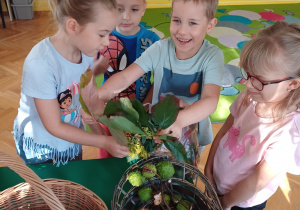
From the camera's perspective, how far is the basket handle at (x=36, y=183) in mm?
589

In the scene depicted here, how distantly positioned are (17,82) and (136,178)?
219 cm

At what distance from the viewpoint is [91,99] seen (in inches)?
27.5

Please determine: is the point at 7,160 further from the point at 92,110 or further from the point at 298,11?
the point at 298,11

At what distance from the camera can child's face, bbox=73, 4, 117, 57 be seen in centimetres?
90

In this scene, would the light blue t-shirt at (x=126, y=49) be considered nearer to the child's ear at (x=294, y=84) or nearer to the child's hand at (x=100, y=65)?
the child's hand at (x=100, y=65)

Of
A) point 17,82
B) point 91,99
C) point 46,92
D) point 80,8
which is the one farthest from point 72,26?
point 17,82

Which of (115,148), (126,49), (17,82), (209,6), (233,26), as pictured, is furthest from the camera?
(233,26)

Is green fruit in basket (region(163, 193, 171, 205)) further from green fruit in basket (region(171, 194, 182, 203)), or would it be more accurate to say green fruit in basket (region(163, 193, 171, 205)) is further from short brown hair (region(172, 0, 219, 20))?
short brown hair (region(172, 0, 219, 20))

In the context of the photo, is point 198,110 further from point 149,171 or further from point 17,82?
point 17,82

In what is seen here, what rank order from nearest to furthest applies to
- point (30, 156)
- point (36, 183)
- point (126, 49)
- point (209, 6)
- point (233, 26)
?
1. point (36, 183)
2. point (209, 6)
3. point (30, 156)
4. point (126, 49)
5. point (233, 26)

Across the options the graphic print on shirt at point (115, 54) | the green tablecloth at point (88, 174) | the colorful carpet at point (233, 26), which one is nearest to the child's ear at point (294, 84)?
the green tablecloth at point (88, 174)

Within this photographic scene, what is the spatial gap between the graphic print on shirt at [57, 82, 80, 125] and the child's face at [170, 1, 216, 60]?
0.40 meters

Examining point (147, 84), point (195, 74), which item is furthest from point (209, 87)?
point (147, 84)

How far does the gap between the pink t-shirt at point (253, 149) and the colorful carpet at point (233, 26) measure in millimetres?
1134
